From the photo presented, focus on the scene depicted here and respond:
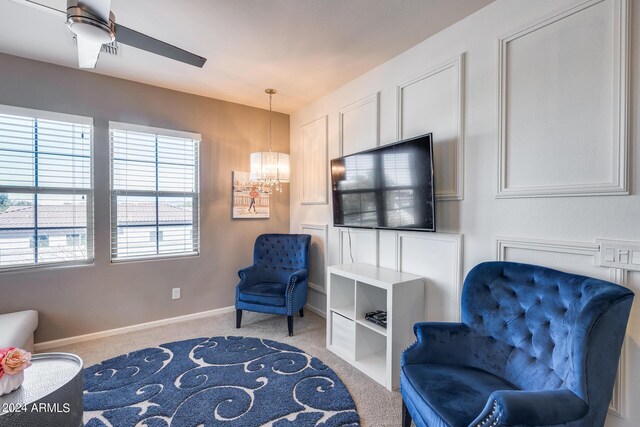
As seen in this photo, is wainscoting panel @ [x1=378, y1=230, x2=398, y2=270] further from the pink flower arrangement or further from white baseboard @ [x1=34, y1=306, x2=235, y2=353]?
the pink flower arrangement

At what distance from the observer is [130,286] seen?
3.19 metres

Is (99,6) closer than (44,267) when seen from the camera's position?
Answer: Yes

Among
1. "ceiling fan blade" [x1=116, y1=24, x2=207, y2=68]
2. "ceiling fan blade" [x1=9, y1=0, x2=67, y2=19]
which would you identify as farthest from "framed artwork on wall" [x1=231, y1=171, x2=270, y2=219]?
"ceiling fan blade" [x1=9, y1=0, x2=67, y2=19]

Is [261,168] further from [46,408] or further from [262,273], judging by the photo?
[46,408]

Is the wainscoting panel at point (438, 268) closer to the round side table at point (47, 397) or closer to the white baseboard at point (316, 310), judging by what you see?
the white baseboard at point (316, 310)

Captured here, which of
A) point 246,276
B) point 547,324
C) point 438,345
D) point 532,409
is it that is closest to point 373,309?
point 438,345

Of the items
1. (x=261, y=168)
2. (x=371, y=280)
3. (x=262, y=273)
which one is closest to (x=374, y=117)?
(x=261, y=168)

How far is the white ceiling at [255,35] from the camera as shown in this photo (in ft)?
6.66

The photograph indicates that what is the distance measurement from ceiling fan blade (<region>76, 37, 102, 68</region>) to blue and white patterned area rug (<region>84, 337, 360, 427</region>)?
216cm

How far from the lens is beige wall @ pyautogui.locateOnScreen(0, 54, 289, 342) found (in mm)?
2746

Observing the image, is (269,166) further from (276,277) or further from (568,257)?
(568,257)

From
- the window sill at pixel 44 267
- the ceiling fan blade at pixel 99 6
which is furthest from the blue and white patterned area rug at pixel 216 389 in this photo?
the ceiling fan blade at pixel 99 6

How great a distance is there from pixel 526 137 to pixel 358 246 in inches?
68.7

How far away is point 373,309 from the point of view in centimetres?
267
